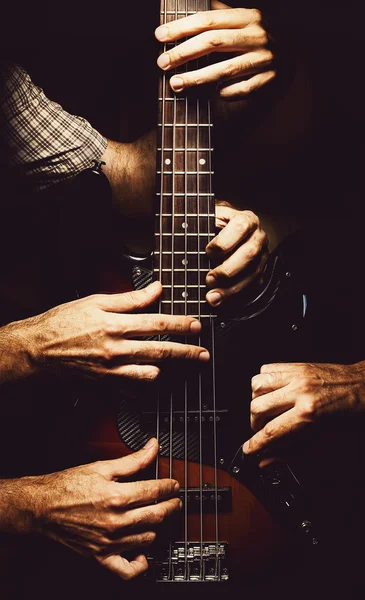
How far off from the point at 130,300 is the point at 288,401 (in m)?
0.38

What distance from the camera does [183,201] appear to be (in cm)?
114

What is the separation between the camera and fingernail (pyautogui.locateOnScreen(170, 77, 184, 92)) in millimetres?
1135

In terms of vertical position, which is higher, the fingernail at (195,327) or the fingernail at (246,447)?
the fingernail at (195,327)

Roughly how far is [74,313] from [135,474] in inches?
13.8

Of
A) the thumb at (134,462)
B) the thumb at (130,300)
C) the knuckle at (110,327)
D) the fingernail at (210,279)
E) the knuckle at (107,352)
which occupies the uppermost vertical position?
the fingernail at (210,279)

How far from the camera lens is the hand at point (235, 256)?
43.2 inches

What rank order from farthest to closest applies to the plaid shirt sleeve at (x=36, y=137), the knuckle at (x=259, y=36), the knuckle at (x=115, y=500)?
1. the plaid shirt sleeve at (x=36, y=137)
2. the knuckle at (x=259, y=36)
3. the knuckle at (x=115, y=500)

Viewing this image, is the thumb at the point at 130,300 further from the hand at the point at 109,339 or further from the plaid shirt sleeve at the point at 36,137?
the plaid shirt sleeve at the point at 36,137

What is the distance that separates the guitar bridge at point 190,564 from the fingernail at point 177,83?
38.9 inches

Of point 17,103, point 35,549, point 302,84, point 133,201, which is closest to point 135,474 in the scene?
point 35,549

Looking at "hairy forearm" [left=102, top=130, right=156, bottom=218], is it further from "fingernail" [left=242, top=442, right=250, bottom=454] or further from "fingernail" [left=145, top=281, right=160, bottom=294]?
"fingernail" [left=242, top=442, right=250, bottom=454]

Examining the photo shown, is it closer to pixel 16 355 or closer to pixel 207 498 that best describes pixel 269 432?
pixel 207 498

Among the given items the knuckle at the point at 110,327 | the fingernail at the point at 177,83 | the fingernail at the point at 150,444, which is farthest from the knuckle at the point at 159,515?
the fingernail at the point at 177,83

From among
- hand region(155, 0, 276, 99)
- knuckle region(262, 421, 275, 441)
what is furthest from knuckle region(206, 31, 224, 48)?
knuckle region(262, 421, 275, 441)
